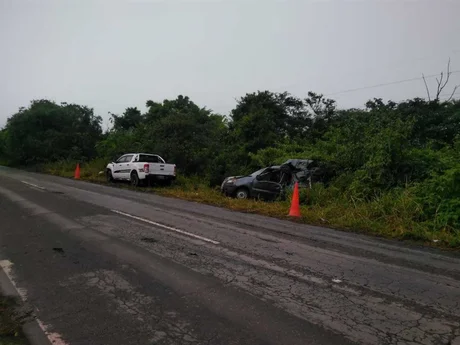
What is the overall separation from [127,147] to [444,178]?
21708 mm

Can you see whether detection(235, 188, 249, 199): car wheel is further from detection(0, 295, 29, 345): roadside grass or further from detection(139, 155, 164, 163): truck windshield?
detection(0, 295, 29, 345): roadside grass

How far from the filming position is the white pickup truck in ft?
61.7

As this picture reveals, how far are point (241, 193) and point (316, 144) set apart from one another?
537 centimetres

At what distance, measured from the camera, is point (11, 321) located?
3.92 meters

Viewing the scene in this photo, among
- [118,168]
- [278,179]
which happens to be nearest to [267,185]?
[278,179]

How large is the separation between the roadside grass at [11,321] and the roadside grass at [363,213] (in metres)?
7.73

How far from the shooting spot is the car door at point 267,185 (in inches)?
562

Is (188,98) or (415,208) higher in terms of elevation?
(188,98)

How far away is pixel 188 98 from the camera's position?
A: 135ft

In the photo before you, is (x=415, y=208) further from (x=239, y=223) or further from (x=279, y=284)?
(x=279, y=284)

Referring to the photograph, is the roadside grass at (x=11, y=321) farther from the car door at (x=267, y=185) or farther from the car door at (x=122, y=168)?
the car door at (x=122, y=168)

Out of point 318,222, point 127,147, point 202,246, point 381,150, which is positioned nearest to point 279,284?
point 202,246

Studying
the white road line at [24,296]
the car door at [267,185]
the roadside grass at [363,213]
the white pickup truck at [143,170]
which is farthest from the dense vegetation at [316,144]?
the white road line at [24,296]

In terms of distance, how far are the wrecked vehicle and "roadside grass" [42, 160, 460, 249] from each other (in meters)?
0.59
